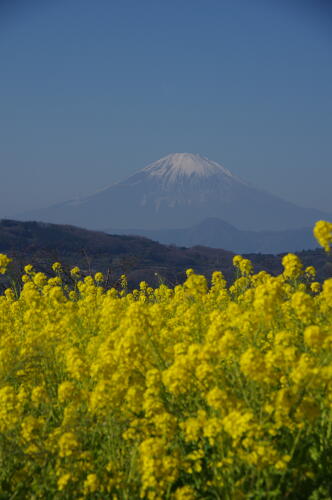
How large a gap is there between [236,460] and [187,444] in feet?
2.16

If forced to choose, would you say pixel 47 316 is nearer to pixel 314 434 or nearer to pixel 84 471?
pixel 84 471

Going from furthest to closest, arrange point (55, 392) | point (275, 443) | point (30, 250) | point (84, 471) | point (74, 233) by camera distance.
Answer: point (74, 233) → point (30, 250) → point (55, 392) → point (84, 471) → point (275, 443)

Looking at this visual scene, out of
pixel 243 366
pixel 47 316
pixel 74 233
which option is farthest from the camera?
pixel 74 233

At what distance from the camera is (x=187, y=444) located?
4160 mm

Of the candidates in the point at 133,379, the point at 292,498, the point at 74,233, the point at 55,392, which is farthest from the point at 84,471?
the point at 74,233

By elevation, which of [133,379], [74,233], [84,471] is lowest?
[84,471]

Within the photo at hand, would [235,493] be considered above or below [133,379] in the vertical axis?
below

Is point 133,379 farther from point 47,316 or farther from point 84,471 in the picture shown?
point 47,316

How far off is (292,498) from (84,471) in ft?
4.89

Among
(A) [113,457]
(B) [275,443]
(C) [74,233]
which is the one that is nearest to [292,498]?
(B) [275,443]

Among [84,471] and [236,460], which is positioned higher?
[236,460]

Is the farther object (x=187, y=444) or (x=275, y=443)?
(x=187, y=444)

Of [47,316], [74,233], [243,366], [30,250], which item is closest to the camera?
[243,366]

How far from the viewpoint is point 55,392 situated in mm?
5047
